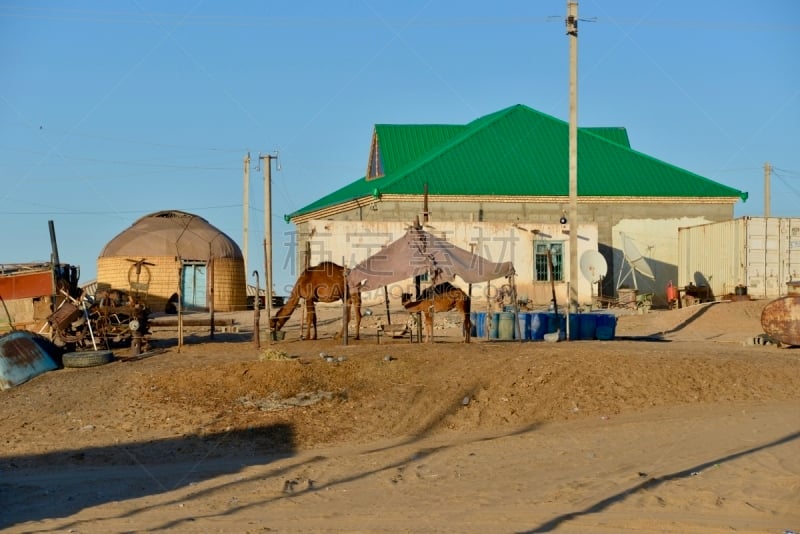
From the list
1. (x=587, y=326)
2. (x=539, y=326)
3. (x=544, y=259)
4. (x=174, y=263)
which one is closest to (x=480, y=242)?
(x=544, y=259)

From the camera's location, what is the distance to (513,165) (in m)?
43.1

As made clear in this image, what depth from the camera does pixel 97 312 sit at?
79.3ft

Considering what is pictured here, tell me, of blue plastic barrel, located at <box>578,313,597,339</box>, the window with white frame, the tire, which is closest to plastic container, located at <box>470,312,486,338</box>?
blue plastic barrel, located at <box>578,313,597,339</box>

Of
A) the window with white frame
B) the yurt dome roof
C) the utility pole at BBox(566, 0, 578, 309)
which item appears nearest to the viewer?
the utility pole at BBox(566, 0, 578, 309)

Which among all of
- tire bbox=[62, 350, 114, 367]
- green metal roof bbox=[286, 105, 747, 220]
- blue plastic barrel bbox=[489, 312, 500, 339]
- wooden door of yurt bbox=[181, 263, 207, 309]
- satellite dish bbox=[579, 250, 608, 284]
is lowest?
tire bbox=[62, 350, 114, 367]

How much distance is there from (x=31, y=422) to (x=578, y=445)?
8381 mm

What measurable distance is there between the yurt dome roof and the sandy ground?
61.7 feet

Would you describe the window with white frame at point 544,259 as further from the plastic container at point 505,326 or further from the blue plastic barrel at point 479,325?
the plastic container at point 505,326

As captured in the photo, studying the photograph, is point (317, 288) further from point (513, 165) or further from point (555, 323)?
point (513, 165)

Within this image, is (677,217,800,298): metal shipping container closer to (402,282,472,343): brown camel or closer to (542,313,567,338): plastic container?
(542,313,567,338): plastic container

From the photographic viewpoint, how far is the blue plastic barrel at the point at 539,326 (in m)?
25.3

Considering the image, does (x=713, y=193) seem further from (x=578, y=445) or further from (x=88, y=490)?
(x=88, y=490)

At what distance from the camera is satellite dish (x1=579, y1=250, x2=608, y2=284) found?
119 ft

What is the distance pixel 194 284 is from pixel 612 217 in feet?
51.6
